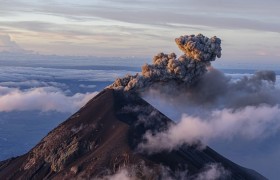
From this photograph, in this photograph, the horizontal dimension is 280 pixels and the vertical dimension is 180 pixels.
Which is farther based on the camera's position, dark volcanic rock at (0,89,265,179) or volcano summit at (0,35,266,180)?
dark volcanic rock at (0,89,265,179)

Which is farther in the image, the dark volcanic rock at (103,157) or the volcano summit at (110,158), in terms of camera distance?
the dark volcanic rock at (103,157)

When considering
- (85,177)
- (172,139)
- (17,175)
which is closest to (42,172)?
(17,175)

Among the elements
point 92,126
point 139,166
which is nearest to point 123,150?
point 139,166

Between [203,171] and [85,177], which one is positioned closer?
[85,177]

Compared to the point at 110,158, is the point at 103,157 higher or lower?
lower

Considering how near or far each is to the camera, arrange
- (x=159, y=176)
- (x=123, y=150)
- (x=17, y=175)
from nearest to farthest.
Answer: (x=159, y=176) → (x=123, y=150) → (x=17, y=175)

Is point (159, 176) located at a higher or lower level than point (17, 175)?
higher

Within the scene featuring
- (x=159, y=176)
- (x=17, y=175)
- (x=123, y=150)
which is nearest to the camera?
(x=159, y=176)

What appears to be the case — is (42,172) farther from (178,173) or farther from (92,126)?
(178,173)

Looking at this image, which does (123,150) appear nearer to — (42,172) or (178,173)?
(178,173)

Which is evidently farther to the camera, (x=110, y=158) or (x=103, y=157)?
(x=103, y=157)
